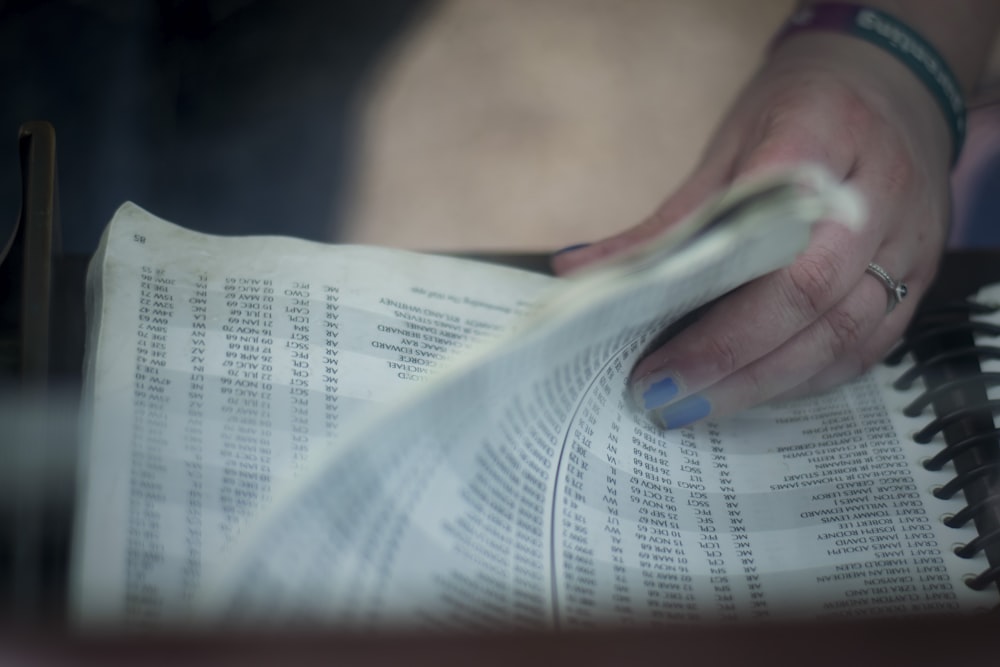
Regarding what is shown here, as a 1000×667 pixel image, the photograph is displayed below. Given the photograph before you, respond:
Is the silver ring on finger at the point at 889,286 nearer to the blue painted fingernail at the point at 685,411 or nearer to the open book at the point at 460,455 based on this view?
the open book at the point at 460,455

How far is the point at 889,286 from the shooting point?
57 cm

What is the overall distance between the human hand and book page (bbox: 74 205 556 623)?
10cm

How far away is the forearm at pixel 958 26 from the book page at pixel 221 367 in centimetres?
39

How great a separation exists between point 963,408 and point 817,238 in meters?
0.12

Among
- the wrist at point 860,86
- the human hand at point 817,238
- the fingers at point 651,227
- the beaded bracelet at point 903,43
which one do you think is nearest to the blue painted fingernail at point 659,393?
the human hand at point 817,238

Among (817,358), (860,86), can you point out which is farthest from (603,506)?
(860,86)

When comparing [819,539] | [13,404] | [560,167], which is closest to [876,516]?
[819,539]

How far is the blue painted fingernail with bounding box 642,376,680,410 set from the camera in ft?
1.59

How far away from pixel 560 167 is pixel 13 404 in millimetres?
782

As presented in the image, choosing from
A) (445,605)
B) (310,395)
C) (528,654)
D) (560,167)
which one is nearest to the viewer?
(528,654)

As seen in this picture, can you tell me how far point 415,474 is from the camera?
0.36 meters

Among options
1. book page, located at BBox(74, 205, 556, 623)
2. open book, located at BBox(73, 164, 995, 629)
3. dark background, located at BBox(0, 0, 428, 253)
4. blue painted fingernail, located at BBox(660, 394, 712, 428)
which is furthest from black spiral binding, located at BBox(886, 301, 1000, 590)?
dark background, located at BBox(0, 0, 428, 253)

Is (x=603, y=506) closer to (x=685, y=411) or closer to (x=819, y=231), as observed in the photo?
(x=685, y=411)

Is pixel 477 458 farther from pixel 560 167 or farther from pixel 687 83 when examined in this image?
pixel 687 83
